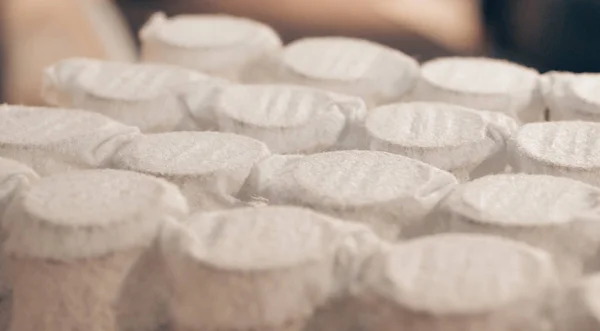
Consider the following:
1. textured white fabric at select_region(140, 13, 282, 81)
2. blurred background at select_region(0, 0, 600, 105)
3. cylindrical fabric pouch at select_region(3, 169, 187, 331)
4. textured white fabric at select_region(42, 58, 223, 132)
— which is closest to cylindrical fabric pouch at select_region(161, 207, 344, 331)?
cylindrical fabric pouch at select_region(3, 169, 187, 331)

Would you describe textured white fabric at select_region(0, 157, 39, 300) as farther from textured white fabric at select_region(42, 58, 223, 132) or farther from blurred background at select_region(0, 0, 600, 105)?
blurred background at select_region(0, 0, 600, 105)

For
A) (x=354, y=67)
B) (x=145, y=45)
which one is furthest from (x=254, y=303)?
(x=145, y=45)

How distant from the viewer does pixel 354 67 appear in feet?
2.59

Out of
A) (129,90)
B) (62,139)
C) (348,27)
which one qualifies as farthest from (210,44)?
(348,27)

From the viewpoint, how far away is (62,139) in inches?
24.6

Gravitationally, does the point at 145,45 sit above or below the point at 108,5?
above

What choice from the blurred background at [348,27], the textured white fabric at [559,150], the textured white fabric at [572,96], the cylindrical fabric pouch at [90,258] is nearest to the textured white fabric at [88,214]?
the cylindrical fabric pouch at [90,258]

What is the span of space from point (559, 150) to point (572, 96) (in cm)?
11

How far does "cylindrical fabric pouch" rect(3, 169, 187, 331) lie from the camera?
1.62 feet

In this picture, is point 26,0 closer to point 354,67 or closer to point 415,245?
point 354,67

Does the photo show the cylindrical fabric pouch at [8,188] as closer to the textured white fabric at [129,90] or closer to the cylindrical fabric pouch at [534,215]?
the textured white fabric at [129,90]

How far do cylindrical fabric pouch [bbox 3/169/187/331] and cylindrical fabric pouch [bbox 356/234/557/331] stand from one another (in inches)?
4.9

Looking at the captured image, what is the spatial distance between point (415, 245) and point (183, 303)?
0.42 ft

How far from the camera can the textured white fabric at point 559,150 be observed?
23.1 inches
